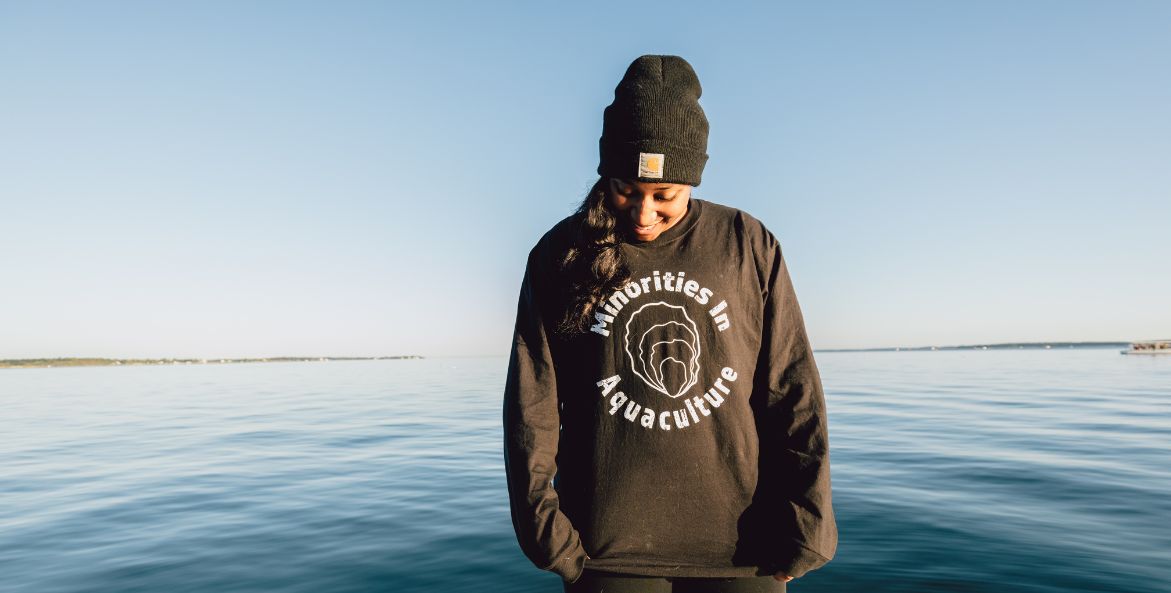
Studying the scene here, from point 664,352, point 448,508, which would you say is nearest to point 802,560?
point 664,352

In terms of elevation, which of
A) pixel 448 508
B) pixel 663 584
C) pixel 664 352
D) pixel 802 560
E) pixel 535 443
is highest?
pixel 664 352

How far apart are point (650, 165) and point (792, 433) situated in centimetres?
95

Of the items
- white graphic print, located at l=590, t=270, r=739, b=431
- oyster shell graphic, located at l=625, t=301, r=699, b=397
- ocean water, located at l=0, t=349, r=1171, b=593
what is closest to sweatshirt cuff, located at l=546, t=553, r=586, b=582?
white graphic print, located at l=590, t=270, r=739, b=431

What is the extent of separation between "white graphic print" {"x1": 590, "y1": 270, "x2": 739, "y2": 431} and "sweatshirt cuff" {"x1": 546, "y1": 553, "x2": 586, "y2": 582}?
0.45 metres

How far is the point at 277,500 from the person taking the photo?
9.05 metres

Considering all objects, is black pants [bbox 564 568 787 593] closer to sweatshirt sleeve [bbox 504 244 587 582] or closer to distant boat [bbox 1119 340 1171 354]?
sweatshirt sleeve [bbox 504 244 587 582]

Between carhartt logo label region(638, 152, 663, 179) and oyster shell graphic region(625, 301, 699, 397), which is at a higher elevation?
carhartt logo label region(638, 152, 663, 179)

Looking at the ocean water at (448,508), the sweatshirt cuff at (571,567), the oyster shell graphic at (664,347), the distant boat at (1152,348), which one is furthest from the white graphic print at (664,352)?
the distant boat at (1152,348)

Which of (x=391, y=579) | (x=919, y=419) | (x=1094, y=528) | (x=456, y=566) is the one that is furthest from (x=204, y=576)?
(x=919, y=419)

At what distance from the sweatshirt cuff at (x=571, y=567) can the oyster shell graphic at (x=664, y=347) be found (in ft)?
1.90

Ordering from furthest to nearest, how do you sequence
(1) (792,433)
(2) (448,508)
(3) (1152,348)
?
(3) (1152,348) < (2) (448,508) < (1) (792,433)

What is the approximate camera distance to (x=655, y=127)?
2.02 metres

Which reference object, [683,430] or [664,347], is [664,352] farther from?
[683,430]

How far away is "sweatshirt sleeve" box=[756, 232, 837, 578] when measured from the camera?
2.01 m
